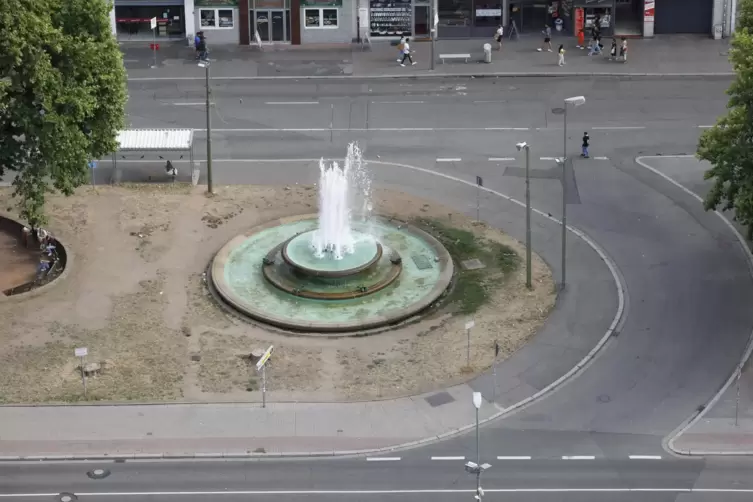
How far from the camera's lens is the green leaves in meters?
46.3

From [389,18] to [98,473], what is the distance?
160ft

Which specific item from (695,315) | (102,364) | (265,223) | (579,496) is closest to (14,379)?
(102,364)

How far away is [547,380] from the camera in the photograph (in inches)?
1751

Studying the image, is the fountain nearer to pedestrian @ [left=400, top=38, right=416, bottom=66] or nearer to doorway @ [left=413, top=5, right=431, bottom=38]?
pedestrian @ [left=400, top=38, right=416, bottom=66]

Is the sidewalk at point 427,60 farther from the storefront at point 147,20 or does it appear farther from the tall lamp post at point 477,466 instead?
the tall lamp post at point 477,466

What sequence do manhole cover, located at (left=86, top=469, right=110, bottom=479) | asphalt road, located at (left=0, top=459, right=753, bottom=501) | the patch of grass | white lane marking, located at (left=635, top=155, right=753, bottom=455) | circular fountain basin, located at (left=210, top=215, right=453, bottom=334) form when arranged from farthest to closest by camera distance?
the patch of grass, circular fountain basin, located at (left=210, top=215, right=453, bottom=334), white lane marking, located at (left=635, top=155, right=753, bottom=455), manhole cover, located at (left=86, top=469, right=110, bottom=479), asphalt road, located at (left=0, top=459, right=753, bottom=501)

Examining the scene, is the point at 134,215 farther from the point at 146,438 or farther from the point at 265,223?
the point at 146,438

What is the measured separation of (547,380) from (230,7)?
43.8 m

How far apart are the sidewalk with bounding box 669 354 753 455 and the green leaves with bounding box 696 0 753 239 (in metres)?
6.97

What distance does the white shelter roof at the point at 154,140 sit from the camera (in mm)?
60406

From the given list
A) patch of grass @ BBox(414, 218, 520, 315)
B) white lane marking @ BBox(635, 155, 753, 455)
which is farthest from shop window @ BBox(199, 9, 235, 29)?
patch of grass @ BBox(414, 218, 520, 315)

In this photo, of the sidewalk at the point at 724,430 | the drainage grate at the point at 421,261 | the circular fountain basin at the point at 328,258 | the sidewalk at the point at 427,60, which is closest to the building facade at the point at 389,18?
the sidewalk at the point at 427,60

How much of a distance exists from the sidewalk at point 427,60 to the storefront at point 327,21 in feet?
3.27

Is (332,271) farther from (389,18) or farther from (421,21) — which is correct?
(421,21)
